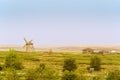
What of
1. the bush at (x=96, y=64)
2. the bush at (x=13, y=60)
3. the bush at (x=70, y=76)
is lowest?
the bush at (x=70, y=76)

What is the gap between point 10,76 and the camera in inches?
2045

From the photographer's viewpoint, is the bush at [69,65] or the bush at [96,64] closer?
the bush at [69,65]

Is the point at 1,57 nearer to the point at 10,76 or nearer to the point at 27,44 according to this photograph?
the point at 27,44

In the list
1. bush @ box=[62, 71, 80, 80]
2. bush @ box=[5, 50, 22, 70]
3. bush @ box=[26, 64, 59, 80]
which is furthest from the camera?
A: bush @ box=[5, 50, 22, 70]

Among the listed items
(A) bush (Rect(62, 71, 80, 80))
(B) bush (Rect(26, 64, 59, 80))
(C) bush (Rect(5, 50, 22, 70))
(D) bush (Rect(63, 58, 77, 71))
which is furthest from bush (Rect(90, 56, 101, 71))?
(B) bush (Rect(26, 64, 59, 80))

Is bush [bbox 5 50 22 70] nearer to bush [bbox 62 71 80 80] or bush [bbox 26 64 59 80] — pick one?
bush [bbox 62 71 80 80]

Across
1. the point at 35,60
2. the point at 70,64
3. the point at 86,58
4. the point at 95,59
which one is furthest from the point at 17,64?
the point at 86,58

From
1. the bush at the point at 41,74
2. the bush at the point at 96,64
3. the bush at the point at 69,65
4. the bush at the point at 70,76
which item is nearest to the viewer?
the bush at the point at 41,74

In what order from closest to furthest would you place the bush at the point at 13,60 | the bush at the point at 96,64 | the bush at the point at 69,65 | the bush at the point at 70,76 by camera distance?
the bush at the point at 70,76 → the bush at the point at 13,60 → the bush at the point at 69,65 → the bush at the point at 96,64

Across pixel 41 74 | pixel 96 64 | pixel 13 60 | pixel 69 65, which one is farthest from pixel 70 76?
pixel 96 64

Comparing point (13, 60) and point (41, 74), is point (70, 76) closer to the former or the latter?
point (41, 74)

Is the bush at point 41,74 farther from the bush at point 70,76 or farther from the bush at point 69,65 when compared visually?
the bush at point 69,65

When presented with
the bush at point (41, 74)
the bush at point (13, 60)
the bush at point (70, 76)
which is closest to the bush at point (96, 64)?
the bush at point (13, 60)

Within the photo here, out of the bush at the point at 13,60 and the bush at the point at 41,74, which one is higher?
the bush at the point at 13,60
